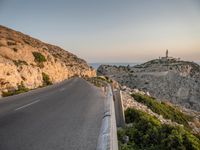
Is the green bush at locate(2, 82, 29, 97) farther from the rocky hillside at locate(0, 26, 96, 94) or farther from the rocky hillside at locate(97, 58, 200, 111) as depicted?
the rocky hillside at locate(97, 58, 200, 111)

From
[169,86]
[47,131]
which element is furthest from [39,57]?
[169,86]

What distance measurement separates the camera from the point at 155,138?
8.16 metres

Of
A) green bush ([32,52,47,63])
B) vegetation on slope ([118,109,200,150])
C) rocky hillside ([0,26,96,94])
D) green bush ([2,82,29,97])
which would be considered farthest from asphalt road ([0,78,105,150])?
green bush ([32,52,47,63])

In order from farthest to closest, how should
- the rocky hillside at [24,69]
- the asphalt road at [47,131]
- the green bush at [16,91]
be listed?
the rocky hillside at [24,69], the green bush at [16,91], the asphalt road at [47,131]

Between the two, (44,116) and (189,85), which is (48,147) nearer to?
(44,116)

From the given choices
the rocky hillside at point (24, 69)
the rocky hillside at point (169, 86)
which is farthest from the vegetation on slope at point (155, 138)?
the rocky hillside at point (169, 86)

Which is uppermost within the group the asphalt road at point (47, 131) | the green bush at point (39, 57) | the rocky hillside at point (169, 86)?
the green bush at point (39, 57)

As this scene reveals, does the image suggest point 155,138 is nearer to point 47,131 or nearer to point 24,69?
point 47,131

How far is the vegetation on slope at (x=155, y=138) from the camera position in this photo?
729cm

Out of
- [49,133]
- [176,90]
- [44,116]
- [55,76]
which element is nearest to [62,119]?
[44,116]

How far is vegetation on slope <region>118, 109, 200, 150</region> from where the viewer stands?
7.29 metres

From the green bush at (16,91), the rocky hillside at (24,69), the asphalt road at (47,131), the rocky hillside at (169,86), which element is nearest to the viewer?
the asphalt road at (47,131)

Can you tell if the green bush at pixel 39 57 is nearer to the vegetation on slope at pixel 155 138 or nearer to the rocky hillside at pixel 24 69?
the rocky hillside at pixel 24 69

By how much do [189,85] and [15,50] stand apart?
87426 mm
